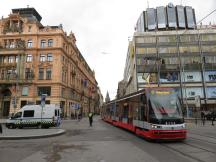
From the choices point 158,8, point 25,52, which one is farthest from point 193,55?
point 25,52

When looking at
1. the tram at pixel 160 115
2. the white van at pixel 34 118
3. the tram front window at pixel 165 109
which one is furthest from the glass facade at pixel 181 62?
the tram front window at pixel 165 109

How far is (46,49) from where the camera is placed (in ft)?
172

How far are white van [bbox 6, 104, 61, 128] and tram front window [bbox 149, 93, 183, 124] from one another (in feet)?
50.2

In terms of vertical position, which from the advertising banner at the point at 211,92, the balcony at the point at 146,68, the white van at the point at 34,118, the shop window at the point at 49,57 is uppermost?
the shop window at the point at 49,57

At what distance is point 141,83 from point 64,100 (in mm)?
18479

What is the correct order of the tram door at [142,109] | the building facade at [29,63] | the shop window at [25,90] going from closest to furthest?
1. the tram door at [142,109]
2. the building facade at [29,63]
3. the shop window at [25,90]

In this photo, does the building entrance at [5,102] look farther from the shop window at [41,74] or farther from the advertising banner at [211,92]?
the advertising banner at [211,92]

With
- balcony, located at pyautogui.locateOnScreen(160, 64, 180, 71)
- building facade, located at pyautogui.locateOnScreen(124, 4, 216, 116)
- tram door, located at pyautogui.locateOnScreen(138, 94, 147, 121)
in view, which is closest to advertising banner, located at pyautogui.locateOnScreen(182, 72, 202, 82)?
building facade, located at pyautogui.locateOnScreen(124, 4, 216, 116)

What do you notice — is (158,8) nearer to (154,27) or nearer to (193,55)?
(154,27)

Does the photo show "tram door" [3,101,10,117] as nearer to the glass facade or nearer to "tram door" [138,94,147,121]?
the glass facade

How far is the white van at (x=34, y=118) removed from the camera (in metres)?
25.7

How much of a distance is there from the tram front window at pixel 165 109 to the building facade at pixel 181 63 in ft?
139

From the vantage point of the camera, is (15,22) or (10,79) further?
(15,22)

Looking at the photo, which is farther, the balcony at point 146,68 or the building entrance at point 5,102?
the balcony at point 146,68
